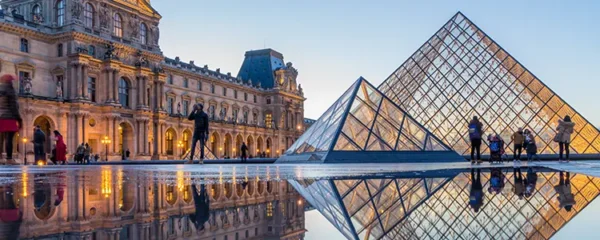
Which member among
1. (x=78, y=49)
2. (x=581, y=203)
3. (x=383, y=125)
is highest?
(x=78, y=49)

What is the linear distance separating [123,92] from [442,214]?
130ft

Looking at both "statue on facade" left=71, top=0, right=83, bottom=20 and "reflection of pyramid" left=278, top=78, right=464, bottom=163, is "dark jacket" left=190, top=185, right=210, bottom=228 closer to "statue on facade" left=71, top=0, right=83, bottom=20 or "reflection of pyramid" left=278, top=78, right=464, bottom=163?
"reflection of pyramid" left=278, top=78, right=464, bottom=163

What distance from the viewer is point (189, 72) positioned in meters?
51.8

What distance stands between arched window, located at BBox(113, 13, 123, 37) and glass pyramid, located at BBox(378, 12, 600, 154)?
19.7 meters

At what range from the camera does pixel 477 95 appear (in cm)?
2961

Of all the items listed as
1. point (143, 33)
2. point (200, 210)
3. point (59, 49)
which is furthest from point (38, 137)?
point (143, 33)

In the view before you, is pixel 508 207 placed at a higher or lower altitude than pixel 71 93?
lower

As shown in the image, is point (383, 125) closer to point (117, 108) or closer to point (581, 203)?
point (581, 203)

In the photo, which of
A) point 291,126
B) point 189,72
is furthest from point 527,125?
point 291,126

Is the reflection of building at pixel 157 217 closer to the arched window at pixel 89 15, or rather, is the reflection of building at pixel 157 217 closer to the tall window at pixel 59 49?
the tall window at pixel 59 49

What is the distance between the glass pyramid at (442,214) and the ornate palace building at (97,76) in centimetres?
3282

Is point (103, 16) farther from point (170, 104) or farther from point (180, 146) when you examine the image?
point (180, 146)

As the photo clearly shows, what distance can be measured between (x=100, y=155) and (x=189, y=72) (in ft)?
56.1

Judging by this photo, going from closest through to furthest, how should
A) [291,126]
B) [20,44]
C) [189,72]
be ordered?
[20,44], [189,72], [291,126]
